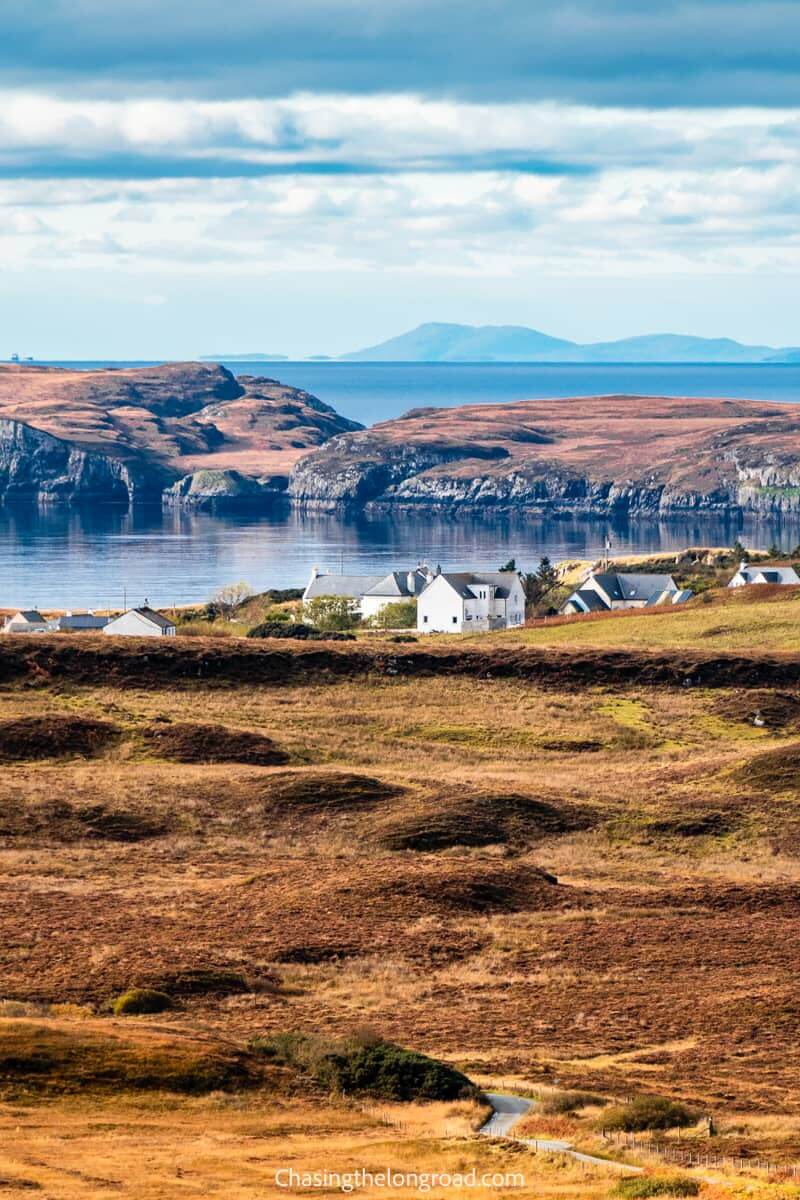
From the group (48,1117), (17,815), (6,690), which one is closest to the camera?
(48,1117)

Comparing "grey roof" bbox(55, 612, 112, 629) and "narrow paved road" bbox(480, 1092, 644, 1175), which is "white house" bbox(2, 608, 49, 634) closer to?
"grey roof" bbox(55, 612, 112, 629)

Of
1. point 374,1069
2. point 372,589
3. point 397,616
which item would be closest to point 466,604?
point 397,616

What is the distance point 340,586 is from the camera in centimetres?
12875

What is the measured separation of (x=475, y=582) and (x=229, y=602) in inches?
1119

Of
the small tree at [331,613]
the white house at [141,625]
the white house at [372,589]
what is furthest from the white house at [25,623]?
the white house at [372,589]

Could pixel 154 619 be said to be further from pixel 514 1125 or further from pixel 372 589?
pixel 514 1125

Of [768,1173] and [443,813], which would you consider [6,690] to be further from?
[768,1173]

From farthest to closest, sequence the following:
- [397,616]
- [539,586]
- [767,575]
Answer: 1. [539,586]
2. [767,575]
3. [397,616]

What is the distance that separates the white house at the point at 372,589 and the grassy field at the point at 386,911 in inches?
2112

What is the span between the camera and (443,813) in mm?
48281

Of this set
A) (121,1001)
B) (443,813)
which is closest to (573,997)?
(121,1001)

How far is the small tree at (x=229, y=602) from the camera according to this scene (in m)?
125

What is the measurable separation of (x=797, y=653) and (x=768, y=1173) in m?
55.8

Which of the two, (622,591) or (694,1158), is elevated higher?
(622,591)
